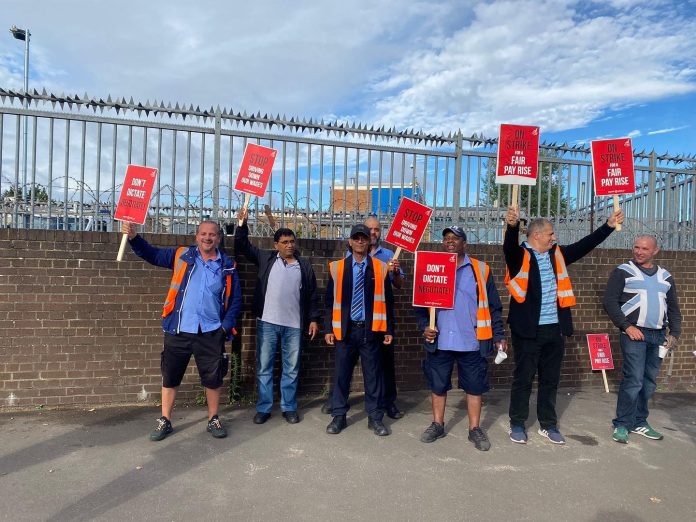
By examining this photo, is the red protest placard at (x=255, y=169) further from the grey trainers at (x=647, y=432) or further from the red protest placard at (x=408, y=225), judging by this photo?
the grey trainers at (x=647, y=432)

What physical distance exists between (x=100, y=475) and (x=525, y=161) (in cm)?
414

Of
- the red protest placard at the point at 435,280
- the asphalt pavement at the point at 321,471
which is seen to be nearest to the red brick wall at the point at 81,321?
the asphalt pavement at the point at 321,471

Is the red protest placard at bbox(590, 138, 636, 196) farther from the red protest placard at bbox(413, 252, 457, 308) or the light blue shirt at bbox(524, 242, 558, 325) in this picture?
the red protest placard at bbox(413, 252, 457, 308)

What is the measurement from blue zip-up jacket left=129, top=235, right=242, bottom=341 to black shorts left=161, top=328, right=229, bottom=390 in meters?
0.09

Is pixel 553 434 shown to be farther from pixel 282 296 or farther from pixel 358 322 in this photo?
pixel 282 296

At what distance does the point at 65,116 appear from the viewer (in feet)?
17.1

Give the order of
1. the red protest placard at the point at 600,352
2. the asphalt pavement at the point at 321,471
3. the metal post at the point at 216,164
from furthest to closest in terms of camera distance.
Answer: the red protest placard at the point at 600,352 → the metal post at the point at 216,164 → the asphalt pavement at the point at 321,471

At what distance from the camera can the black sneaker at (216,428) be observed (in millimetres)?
4422

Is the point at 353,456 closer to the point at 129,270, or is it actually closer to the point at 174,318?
the point at 174,318

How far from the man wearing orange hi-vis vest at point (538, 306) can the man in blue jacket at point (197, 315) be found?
2.42 metres

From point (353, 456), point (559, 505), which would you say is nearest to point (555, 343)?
point (559, 505)

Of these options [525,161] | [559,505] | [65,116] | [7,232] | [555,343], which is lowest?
[559,505]

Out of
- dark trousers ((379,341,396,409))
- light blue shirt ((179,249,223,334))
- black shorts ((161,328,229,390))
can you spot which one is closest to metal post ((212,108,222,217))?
light blue shirt ((179,249,223,334))

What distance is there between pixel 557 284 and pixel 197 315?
3039mm
